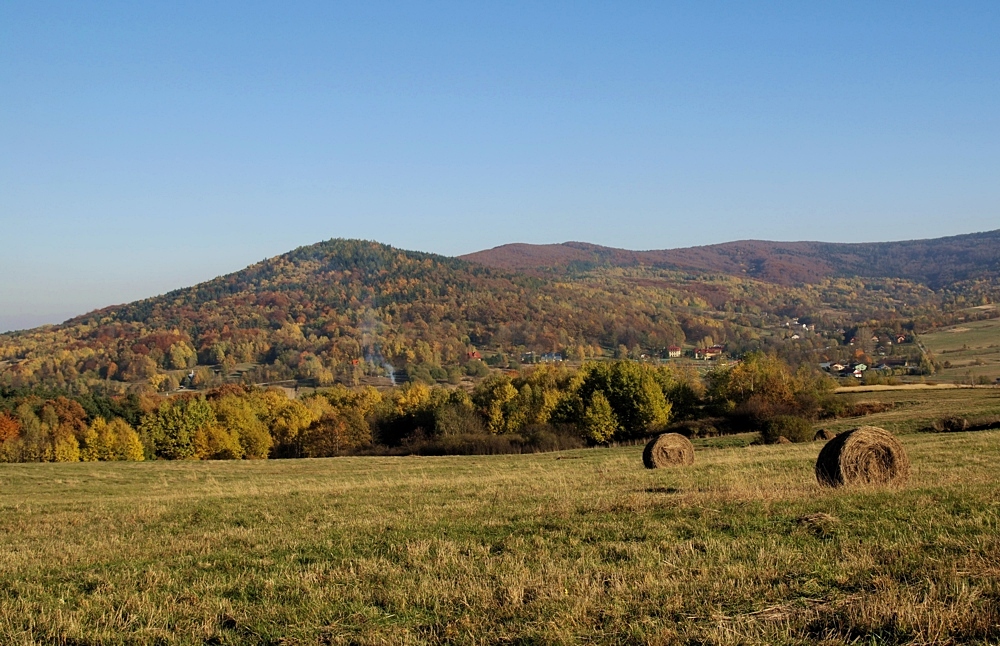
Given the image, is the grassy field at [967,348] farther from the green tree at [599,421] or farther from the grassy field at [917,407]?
the green tree at [599,421]

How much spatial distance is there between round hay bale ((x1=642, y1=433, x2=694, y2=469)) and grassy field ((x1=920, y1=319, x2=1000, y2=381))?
7766cm

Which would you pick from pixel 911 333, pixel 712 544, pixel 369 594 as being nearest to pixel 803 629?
pixel 712 544

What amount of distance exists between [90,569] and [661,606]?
7.80 m

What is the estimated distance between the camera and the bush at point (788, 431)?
37250 millimetres

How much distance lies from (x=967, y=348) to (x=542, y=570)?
140495 millimetres

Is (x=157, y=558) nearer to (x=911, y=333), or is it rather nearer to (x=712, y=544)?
(x=712, y=544)

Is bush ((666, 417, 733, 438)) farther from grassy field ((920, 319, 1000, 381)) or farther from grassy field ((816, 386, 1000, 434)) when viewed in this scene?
grassy field ((920, 319, 1000, 381))

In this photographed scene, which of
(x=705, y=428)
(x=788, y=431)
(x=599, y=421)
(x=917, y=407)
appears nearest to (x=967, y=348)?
(x=917, y=407)

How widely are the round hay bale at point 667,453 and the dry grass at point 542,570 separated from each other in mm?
9681

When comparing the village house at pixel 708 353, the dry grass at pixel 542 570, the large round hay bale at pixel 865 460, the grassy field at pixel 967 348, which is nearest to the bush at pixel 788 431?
the dry grass at pixel 542 570

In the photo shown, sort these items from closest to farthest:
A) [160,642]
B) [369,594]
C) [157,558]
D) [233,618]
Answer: [160,642]
[233,618]
[369,594]
[157,558]

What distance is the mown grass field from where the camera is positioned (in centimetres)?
641

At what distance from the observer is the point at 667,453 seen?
87.0 feet

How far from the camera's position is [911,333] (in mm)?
155750
